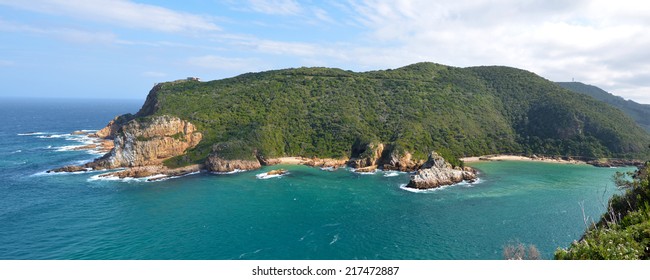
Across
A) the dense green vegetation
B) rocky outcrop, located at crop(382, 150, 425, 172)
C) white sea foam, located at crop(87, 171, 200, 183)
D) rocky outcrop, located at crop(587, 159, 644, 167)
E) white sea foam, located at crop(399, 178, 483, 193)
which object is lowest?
white sea foam, located at crop(87, 171, 200, 183)

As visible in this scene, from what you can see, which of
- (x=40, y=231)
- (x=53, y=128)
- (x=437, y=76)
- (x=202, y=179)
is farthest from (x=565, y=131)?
(x=53, y=128)

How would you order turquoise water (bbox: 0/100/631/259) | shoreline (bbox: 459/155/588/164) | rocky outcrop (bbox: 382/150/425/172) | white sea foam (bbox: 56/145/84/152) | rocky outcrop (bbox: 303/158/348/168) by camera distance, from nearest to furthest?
1. turquoise water (bbox: 0/100/631/259)
2. rocky outcrop (bbox: 382/150/425/172)
3. rocky outcrop (bbox: 303/158/348/168)
4. shoreline (bbox: 459/155/588/164)
5. white sea foam (bbox: 56/145/84/152)

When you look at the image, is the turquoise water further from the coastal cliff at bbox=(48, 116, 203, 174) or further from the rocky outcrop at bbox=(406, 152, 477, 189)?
the coastal cliff at bbox=(48, 116, 203, 174)

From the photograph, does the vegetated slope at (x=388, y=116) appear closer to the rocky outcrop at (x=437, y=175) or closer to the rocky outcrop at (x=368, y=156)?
the rocky outcrop at (x=368, y=156)

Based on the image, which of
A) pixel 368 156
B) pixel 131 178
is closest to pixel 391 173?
pixel 368 156

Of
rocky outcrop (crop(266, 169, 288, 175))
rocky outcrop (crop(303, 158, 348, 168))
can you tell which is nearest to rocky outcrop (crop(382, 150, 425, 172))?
rocky outcrop (crop(303, 158, 348, 168))

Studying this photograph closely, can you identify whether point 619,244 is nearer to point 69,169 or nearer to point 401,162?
point 401,162

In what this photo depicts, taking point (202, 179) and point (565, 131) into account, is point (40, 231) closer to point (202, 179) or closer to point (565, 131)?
point (202, 179)
